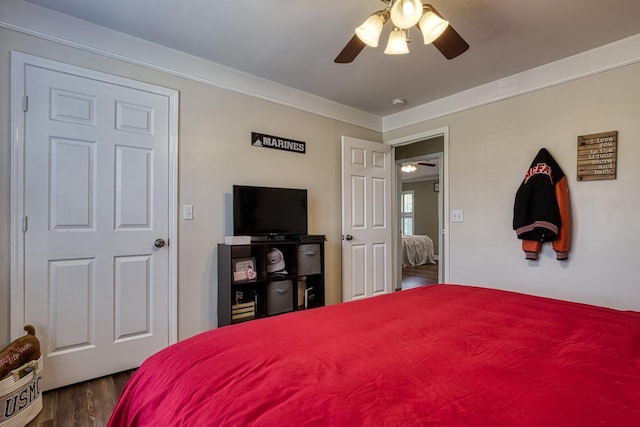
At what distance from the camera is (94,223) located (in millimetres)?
2191

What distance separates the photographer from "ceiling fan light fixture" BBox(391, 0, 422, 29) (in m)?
1.51

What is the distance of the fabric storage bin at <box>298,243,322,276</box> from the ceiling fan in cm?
162

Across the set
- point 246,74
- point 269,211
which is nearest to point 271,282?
point 269,211

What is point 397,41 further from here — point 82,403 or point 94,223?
point 82,403

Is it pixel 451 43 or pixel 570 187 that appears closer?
pixel 451 43

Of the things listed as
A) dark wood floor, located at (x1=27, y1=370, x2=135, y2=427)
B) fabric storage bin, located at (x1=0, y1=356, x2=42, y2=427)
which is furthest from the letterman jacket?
fabric storage bin, located at (x1=0, y1=356, x2=42, y2=427)

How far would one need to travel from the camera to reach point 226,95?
9.12ft

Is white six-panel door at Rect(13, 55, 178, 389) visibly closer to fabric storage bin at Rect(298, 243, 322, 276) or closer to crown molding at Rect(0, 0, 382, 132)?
crown molding at Rect(0, 0, 382, 132)

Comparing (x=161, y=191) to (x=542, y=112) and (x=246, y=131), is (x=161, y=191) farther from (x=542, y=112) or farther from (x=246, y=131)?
(x=542, y=112)

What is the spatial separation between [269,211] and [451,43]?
1.83 m

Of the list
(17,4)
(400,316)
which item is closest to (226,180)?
(17,4)

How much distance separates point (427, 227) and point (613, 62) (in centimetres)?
705

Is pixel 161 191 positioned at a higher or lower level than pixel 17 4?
lower

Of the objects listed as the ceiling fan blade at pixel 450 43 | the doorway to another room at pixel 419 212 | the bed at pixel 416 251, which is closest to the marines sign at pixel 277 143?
the ceiling fan blade at pixel 450 43
